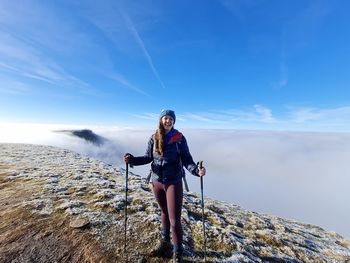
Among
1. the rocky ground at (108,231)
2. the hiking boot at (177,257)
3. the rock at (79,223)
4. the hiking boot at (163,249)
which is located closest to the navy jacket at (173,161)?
the hiking boot at (177,257)

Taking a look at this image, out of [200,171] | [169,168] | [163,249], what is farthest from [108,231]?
[200,171]

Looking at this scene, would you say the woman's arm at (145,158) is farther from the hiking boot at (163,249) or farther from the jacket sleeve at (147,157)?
the hiking boot at (163,249)

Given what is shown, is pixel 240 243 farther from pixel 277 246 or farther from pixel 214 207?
pixel 214 207

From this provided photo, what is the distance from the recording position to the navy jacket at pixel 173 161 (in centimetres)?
726

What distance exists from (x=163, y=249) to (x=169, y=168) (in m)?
3.13

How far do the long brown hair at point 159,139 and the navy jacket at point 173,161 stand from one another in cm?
13

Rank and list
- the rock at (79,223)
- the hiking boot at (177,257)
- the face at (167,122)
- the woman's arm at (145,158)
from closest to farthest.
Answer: the hiking boot at (177,257) → the face at (167,122) → the woman's arm at (145,158) → the rock at (79,223)

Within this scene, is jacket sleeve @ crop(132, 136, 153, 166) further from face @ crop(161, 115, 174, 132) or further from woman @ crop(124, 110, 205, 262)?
face @ crop(161, 115, 174, 132)

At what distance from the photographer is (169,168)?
7301 millimetres

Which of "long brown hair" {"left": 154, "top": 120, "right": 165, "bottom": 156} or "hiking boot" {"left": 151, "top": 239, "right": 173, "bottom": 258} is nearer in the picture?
"long brown hair" {"left": 154, "top": 120, "right": 165, "bottom": 156}

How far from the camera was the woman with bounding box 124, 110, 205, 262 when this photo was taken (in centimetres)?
703

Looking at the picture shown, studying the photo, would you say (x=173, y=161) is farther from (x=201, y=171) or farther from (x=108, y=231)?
(x=108, y=231)

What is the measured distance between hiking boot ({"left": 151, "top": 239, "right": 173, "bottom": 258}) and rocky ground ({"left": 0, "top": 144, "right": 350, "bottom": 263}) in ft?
0.73

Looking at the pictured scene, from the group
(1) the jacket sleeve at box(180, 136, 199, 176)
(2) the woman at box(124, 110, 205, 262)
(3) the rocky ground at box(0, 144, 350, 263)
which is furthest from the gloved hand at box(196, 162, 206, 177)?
(3) the rocky ground at box(0, 144, 350, 263)
